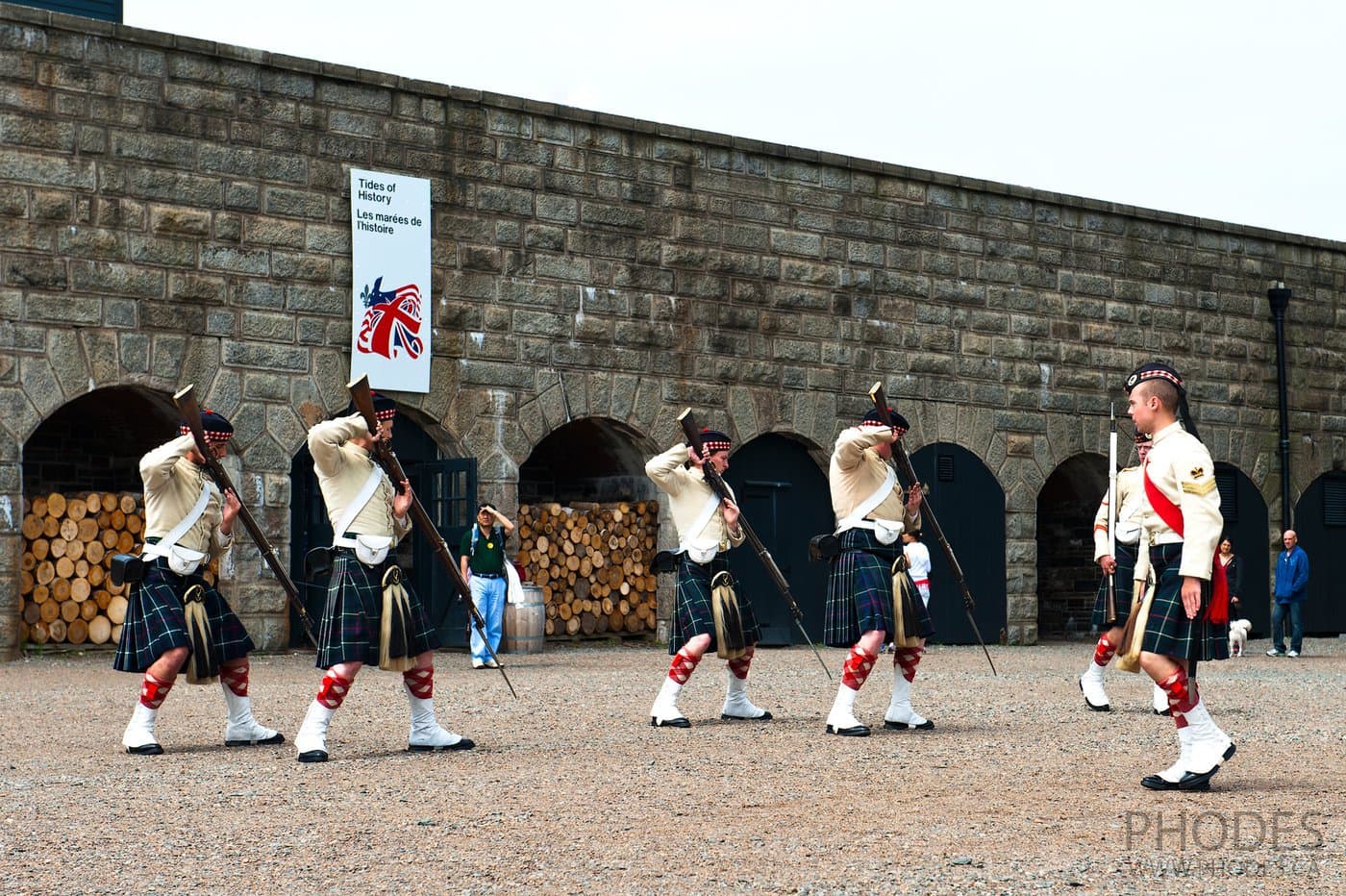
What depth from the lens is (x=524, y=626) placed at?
15.4 m

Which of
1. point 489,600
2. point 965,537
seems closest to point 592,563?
point 489,600

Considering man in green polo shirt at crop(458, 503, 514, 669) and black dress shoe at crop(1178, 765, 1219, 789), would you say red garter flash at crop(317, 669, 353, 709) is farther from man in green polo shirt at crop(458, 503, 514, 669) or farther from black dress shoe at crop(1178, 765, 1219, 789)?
man in green polo shirt at crop(458, 503, 514, 669)

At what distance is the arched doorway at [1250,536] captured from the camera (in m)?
20.2

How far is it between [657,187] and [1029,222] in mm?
4808

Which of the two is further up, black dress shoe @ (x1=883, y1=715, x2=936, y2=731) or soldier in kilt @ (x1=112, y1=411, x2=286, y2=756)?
soldier in kilt @ (x1=112, y1=411, x2=286, y2=756)

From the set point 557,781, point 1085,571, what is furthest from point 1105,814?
point 1085,571

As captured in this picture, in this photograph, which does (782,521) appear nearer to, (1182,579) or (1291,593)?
(1291,593)

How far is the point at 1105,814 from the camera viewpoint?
6105mm

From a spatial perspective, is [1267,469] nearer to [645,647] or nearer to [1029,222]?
[1029,222]

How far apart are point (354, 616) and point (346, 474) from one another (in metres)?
0.66

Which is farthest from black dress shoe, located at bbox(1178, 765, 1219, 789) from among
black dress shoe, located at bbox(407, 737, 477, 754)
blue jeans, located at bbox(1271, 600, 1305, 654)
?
blue jeans, located at bbox(1271, 600, 1305, 654)

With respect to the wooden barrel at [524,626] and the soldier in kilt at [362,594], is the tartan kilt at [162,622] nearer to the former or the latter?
the soldier in kilt at [362,594]

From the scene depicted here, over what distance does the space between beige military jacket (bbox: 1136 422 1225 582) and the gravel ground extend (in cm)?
90

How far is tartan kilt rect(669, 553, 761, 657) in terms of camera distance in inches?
365
